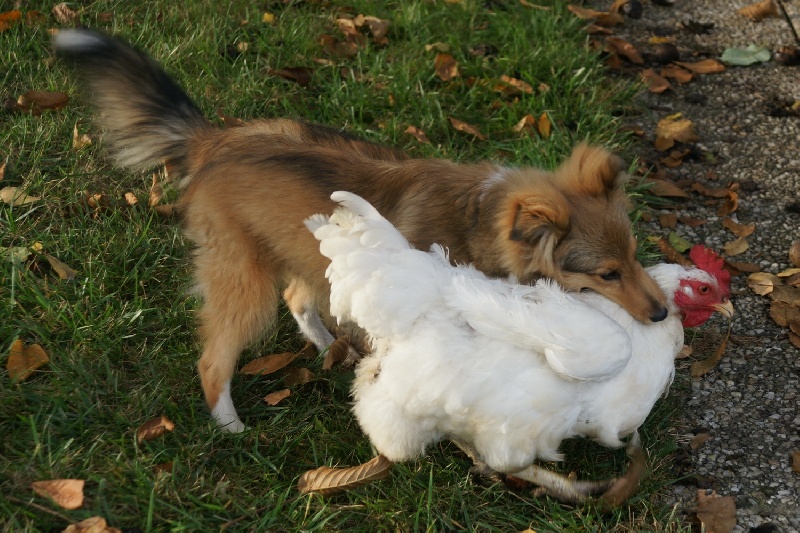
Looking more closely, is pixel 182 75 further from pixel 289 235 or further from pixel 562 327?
pixel 562 327

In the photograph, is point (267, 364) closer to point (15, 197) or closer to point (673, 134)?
point (15, 197)

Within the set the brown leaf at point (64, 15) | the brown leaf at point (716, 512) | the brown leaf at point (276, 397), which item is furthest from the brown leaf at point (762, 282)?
the brown leaf at point (64, 15)

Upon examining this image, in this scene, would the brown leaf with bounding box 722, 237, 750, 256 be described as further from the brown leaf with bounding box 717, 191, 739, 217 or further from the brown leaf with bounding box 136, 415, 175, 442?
the brown leaf with bounding box 136, 415, 175, 442

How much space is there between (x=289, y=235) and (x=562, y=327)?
3.99 feet

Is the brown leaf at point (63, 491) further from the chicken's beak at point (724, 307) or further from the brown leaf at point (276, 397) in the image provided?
the chicken's beak at point (724, 307)

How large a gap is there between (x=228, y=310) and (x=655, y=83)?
354 centimetres

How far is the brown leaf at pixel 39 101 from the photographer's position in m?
4.73

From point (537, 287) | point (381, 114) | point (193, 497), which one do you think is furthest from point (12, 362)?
point (381, 114)

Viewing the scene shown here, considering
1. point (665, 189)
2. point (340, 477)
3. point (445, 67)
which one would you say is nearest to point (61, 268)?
point (340, 477)

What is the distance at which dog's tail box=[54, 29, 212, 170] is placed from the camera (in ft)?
11.9

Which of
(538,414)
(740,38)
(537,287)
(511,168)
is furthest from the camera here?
(740,38)

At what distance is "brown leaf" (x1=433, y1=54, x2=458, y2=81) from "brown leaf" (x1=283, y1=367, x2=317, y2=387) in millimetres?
2431

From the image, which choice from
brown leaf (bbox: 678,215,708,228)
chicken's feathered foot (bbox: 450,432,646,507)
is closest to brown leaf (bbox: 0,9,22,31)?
chicken's feathered foot (bbox: 450,432,646,507)

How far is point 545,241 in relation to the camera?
3.26 metres
